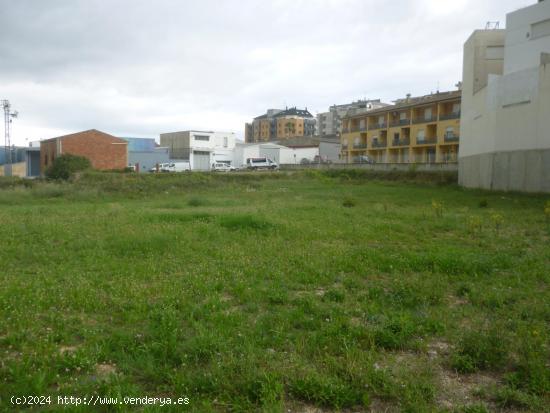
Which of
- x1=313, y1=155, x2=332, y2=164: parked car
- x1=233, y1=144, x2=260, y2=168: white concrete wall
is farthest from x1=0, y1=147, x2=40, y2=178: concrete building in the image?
x1=313, y1=155, x2=332, y2=164: parked car

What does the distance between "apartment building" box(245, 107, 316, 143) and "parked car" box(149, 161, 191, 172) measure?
2742 inches

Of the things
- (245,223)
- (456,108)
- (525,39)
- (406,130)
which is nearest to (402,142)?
(406,130)

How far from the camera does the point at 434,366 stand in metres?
4.44

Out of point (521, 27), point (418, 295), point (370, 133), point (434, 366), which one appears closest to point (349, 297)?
point (418, 295)

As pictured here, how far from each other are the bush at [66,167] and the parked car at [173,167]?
41.0 ft

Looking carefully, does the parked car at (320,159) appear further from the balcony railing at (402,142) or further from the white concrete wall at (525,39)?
the white concrete wall at (525,39)

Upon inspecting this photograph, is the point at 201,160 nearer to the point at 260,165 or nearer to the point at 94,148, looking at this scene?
the point at 260,165

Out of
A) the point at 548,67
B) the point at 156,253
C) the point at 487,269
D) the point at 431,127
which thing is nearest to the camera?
the point at 487,269

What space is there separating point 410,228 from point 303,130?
13584 cm

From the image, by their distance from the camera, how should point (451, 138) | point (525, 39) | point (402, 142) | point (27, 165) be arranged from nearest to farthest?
point (525, 39), point (451, 138), point (402, 142), point (27, 165)

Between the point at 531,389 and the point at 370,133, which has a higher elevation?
the point at 370,133

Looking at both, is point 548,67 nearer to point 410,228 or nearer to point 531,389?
point 410,228

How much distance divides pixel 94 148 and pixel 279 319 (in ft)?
199

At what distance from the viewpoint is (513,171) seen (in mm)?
26406
